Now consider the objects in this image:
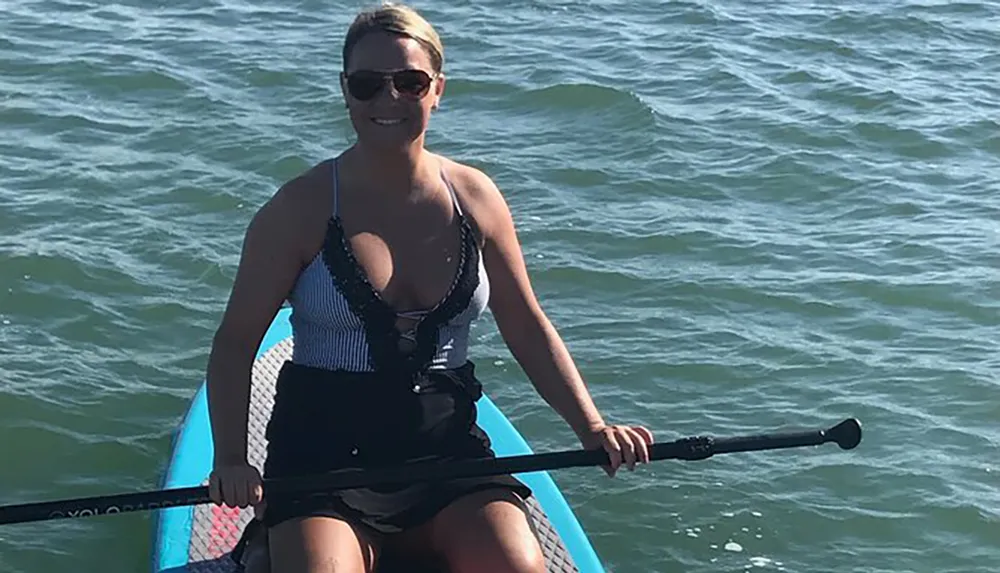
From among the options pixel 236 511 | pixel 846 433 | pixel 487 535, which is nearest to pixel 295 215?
pixel 487 535

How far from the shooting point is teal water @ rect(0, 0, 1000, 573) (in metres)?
6.03

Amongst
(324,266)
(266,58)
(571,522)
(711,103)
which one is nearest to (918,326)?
(571,522)

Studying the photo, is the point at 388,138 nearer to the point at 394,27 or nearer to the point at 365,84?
the point at 365,84

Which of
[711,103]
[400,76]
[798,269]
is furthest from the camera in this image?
[711,103]

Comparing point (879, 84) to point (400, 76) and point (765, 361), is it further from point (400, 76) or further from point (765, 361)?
point (400, 76)

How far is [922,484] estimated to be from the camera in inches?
246

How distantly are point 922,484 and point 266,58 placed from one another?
664 cm

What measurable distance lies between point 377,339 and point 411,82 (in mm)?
659

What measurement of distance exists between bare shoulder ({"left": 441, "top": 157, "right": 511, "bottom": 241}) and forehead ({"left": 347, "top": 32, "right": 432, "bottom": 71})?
42 centimetres

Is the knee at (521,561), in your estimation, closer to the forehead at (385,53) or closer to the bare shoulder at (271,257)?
the bare shoulder at (271,257)

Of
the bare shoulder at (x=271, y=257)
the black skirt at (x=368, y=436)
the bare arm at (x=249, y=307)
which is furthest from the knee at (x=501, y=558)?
the bare shoulder at (x=271, y=257)

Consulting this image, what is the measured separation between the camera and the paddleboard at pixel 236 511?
15.4 ft

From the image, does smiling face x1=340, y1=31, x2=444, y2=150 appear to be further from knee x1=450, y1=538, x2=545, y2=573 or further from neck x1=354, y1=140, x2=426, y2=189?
knee x1=450, y1=538, x2=545, y2=573

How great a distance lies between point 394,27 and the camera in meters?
3.74
